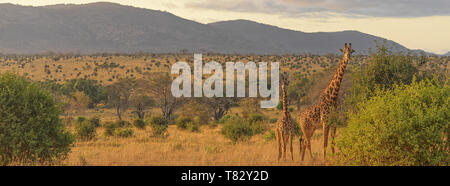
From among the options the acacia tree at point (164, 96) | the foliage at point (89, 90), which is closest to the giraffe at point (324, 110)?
the acacia tree at point (164, 96)

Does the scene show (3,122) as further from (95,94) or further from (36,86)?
(95,94)

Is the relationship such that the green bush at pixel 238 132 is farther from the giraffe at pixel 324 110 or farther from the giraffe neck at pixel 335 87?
the giraffe neck at pixel 335 87

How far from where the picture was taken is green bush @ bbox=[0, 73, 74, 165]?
11211mm

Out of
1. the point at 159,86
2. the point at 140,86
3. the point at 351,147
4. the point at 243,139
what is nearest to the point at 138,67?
the point at 140,86

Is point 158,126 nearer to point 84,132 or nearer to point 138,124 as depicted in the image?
point 84,132

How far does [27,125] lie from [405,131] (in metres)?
10.2

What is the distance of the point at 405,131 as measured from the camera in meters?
9.06

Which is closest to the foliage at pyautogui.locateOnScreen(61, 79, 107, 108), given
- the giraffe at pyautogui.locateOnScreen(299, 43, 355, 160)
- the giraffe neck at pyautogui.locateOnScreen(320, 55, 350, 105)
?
the giraffe at pyautogui.locateOnScreen(299, 43, 355, 160)

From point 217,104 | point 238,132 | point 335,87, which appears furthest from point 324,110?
point 217,104

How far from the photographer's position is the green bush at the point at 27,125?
11211 mm

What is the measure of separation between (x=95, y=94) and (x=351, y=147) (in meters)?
46.0

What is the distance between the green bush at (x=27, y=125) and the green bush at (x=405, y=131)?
344 inches

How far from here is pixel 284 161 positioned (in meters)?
11.6

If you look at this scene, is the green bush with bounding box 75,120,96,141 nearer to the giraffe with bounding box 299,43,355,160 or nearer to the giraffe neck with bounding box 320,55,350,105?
the giraffe with bounding box 299,43,355,160
